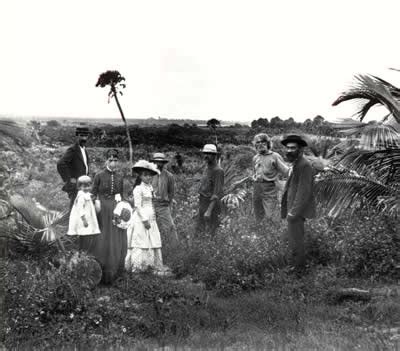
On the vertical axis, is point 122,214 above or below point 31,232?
above

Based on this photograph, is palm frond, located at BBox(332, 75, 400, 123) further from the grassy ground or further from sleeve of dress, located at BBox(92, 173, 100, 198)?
sleeve of dress, located at BBox(92, 173, 100, 198)

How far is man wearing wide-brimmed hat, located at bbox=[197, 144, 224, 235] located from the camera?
12009mm

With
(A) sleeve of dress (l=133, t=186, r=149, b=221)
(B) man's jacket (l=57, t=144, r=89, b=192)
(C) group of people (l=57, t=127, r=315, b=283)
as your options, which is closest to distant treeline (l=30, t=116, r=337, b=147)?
(C) group of people (l=57, t=127, r=315, b=283)

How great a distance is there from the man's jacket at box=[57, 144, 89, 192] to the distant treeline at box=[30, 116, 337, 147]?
0.52 meters

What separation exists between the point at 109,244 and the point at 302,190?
2945 mm

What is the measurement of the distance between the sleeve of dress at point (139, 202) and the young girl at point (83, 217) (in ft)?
3.25

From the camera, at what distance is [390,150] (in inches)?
384

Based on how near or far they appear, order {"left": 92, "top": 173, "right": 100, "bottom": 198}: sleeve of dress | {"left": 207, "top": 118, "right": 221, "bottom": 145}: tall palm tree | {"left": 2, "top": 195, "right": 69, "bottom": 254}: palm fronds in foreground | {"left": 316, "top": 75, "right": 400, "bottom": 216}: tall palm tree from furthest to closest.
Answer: {"left": 207, "top": 118, "right": 221, "bottom": 145}: tall palm tree, {"left": 92, "top": 173, "right": 100, "bottom": 198}: sleeve of dress, {"left": 316, "top": 75, "right": 400, "bottom": 216}: tall palm tree, {"left": 2, "top": 195, "right": 69, "bottom": 254}: palm fronds in foreground

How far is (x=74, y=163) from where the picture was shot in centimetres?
1086

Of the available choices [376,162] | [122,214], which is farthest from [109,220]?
[376,162]

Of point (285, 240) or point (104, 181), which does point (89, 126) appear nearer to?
point (104, 181)

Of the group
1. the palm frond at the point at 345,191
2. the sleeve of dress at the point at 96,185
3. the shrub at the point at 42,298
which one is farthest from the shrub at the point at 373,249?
the shrub at the point at 42,298

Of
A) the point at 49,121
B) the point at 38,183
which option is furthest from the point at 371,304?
the point at 38,183

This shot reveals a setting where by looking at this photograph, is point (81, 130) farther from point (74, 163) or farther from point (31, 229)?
point (31, 229)
